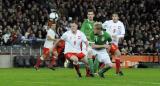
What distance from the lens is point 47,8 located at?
3766cm

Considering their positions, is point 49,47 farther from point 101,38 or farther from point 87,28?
point 101,38

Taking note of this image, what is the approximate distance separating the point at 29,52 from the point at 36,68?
4.98m

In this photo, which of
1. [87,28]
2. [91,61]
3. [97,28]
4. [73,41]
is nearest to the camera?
[97,28]

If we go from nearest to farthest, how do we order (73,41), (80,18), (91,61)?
1. (91,61)
2. (73,41)
3. (80,18)

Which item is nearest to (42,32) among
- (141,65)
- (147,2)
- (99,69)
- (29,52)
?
(29,52)

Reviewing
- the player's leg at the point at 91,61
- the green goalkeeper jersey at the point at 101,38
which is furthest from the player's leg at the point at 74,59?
the green goalkeeper jersey at the point at 101,38

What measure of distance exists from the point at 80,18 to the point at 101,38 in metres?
17.6

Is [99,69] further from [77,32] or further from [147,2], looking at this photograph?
[147,2]

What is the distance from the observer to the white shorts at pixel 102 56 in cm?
2030

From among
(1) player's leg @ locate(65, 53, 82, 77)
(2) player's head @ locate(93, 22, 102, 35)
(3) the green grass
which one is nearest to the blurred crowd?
(3) the green grass

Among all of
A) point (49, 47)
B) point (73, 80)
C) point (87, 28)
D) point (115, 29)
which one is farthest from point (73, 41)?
point (49, 47)

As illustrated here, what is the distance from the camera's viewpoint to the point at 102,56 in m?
20.4

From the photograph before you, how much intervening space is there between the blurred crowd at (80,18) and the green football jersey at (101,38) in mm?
12228

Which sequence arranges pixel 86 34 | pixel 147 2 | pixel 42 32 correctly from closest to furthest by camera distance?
pixel 86 34 < pixel 42 32 < pixel 147 2
